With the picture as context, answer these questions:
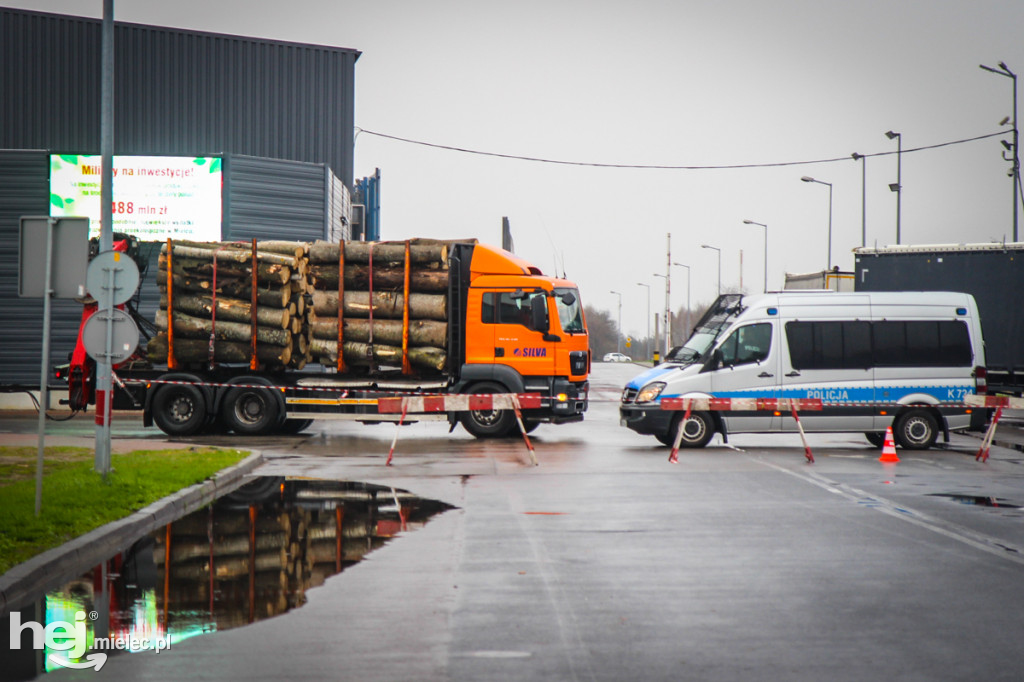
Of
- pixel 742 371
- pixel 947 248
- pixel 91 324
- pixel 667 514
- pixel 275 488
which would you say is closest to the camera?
pixel 667 514

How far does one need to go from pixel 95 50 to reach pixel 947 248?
914 inches

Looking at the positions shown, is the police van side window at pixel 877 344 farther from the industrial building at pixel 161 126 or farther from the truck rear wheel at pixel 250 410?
the industrial building at pixel 161 126

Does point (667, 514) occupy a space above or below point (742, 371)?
below

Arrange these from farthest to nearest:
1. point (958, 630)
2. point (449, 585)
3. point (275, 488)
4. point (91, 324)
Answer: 1. point (275, 488)
2. point (91, 324)
3. point (449, 585)
4. point (958, 630)

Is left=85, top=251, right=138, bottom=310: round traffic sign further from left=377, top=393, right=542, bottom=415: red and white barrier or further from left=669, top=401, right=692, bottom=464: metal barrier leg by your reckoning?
left=669, top=401, right=692, bottom=464: metal barrier leg

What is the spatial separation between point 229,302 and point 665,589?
48.5 ft

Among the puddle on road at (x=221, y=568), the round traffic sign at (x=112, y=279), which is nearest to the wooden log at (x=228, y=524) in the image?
the puddle on road at (x=221, y=568)

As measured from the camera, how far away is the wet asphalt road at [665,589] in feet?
17.9

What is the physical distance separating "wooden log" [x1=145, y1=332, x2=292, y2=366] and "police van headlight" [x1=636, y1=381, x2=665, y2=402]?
22.5 feet

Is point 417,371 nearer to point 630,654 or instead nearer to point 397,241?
point 397,241

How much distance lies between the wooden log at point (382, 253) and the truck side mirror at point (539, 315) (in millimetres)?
1852

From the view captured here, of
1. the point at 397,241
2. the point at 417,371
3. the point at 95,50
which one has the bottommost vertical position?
the point at 417,371

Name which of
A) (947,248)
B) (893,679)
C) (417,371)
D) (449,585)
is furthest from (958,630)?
(947,248)

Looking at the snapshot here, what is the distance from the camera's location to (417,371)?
796 inches
